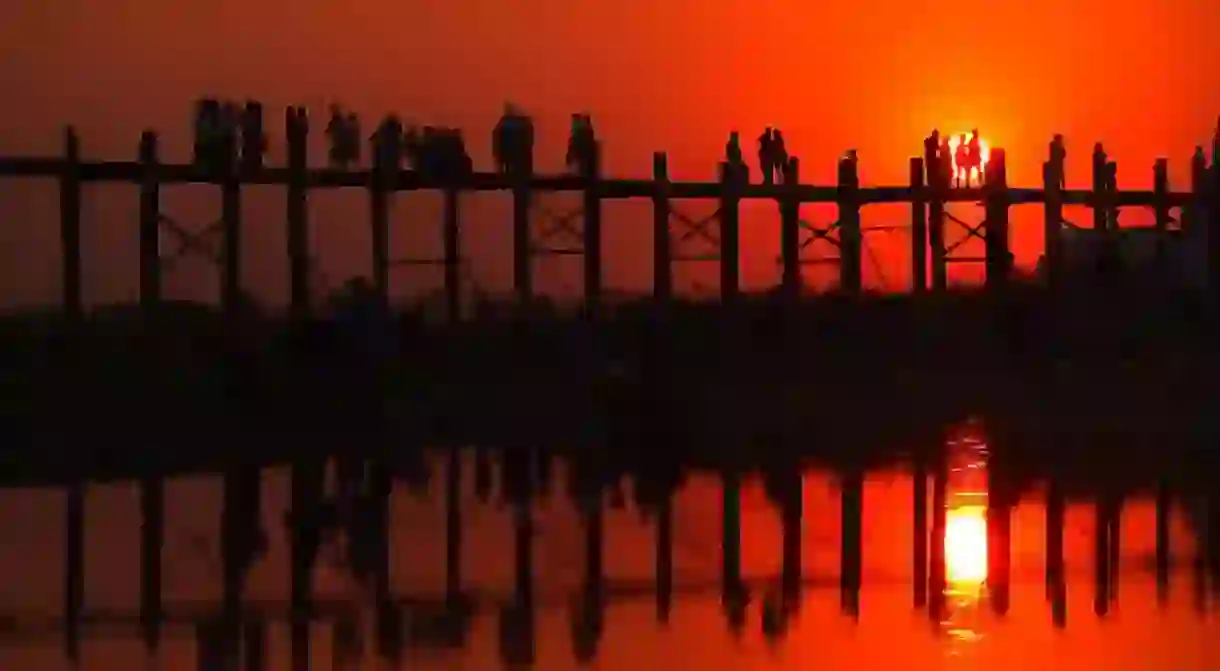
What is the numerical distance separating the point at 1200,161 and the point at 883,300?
4.19 meters

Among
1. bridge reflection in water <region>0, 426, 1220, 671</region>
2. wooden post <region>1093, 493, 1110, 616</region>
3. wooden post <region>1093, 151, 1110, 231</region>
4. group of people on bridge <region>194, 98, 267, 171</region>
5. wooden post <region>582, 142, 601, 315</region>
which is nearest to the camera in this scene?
bridge reflection in water <region>0, 426, 1220, 671</region>

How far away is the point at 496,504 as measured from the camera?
38.7ft

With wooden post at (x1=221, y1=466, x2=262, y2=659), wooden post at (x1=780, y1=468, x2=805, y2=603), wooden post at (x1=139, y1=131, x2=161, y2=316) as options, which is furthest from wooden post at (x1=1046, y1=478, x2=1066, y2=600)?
wooden post at (x1=139, y1=131, x2=161, y2=316)

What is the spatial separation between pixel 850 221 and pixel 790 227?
77cm

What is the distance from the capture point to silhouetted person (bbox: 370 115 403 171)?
16547mm

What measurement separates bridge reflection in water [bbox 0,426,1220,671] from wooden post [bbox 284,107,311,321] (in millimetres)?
3187

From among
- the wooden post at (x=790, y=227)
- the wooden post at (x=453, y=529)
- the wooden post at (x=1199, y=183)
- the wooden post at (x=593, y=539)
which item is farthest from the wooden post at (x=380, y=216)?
the wooden post at (x=1199, y=183)

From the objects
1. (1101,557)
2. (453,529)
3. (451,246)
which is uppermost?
(451,246)

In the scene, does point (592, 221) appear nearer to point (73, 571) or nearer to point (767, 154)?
point (767, 154)

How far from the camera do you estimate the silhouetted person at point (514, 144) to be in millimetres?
16938

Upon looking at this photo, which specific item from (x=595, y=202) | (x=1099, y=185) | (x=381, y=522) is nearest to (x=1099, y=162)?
(x=1099, y=185)

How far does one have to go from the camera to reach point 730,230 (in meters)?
A: 17.8

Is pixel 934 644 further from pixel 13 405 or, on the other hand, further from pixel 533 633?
pixel 13 405

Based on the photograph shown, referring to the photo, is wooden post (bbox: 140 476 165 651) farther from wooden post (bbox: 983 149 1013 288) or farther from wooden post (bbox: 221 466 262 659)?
wooden post (bbox: 983 149 1013 288)
